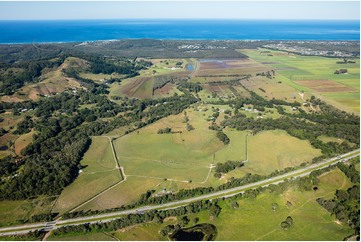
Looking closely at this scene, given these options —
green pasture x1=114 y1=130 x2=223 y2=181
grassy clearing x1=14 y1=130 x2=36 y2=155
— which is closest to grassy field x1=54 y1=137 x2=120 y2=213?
green pasture x1=114 y1=130 x2=223 y2=181

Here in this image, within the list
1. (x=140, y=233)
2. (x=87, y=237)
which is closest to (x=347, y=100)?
(x=140, y=233)

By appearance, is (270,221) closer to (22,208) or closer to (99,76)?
(22,208)

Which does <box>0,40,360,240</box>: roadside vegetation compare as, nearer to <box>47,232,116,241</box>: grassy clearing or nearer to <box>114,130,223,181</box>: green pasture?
<box>114,130,223,181</box>: green pasture

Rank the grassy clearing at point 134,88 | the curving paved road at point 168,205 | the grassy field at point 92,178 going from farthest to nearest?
the grassy clearing at point 134,88 < the grassy field at point 92,178 < the curving paved road at point 168,205

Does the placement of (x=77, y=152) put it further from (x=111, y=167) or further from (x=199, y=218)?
(x=199, y=218)

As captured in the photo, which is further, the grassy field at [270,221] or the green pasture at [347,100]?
the green pasture at [347,100]

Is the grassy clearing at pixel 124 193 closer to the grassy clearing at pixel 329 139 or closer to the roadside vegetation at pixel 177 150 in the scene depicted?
the roadside vegetation at pixel 177 150

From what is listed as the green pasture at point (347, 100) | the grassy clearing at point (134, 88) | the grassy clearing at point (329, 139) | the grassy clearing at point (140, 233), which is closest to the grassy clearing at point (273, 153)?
the grassy clearing at point (329, 139)
